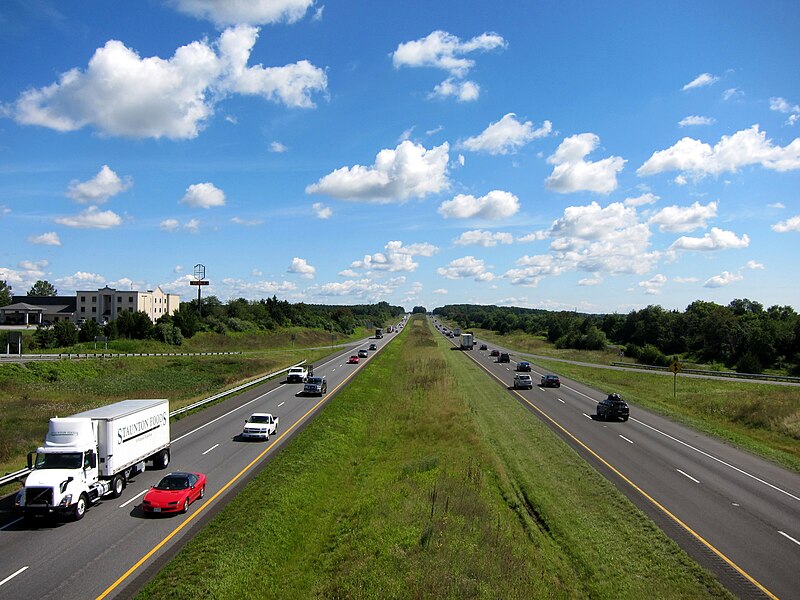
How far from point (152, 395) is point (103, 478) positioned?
1297 inches

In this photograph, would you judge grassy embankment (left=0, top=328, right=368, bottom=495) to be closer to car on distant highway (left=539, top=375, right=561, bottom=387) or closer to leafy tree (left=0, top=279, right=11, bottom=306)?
car on distant highway (left=539, top=375, right=561, bottom=387)

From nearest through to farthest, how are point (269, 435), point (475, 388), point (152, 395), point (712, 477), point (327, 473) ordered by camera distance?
point (712, 477) < point (327, 473) < point (269, 435) < point (152, 395) < point (475, 388)

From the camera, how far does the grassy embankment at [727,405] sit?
36469 mm

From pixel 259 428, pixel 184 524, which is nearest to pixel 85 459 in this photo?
pixel 184 524

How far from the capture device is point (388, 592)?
15.5 metres

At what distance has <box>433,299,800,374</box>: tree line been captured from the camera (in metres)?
84.4

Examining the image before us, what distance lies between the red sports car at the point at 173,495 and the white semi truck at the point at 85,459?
2.25 meters

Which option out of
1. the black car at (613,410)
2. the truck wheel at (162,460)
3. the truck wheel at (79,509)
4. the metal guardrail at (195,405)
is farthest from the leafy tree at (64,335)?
the black car at (613,410)

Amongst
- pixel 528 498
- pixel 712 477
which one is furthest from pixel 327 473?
pixel 712 477

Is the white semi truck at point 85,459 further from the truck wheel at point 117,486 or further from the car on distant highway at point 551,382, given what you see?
the car on distant highway at point 551,382

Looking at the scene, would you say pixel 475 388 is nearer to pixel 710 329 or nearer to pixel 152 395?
pixel 152 395

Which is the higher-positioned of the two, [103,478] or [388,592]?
[103,478]

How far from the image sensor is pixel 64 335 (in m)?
84.7

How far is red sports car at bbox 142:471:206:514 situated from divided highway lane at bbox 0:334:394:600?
33cm
